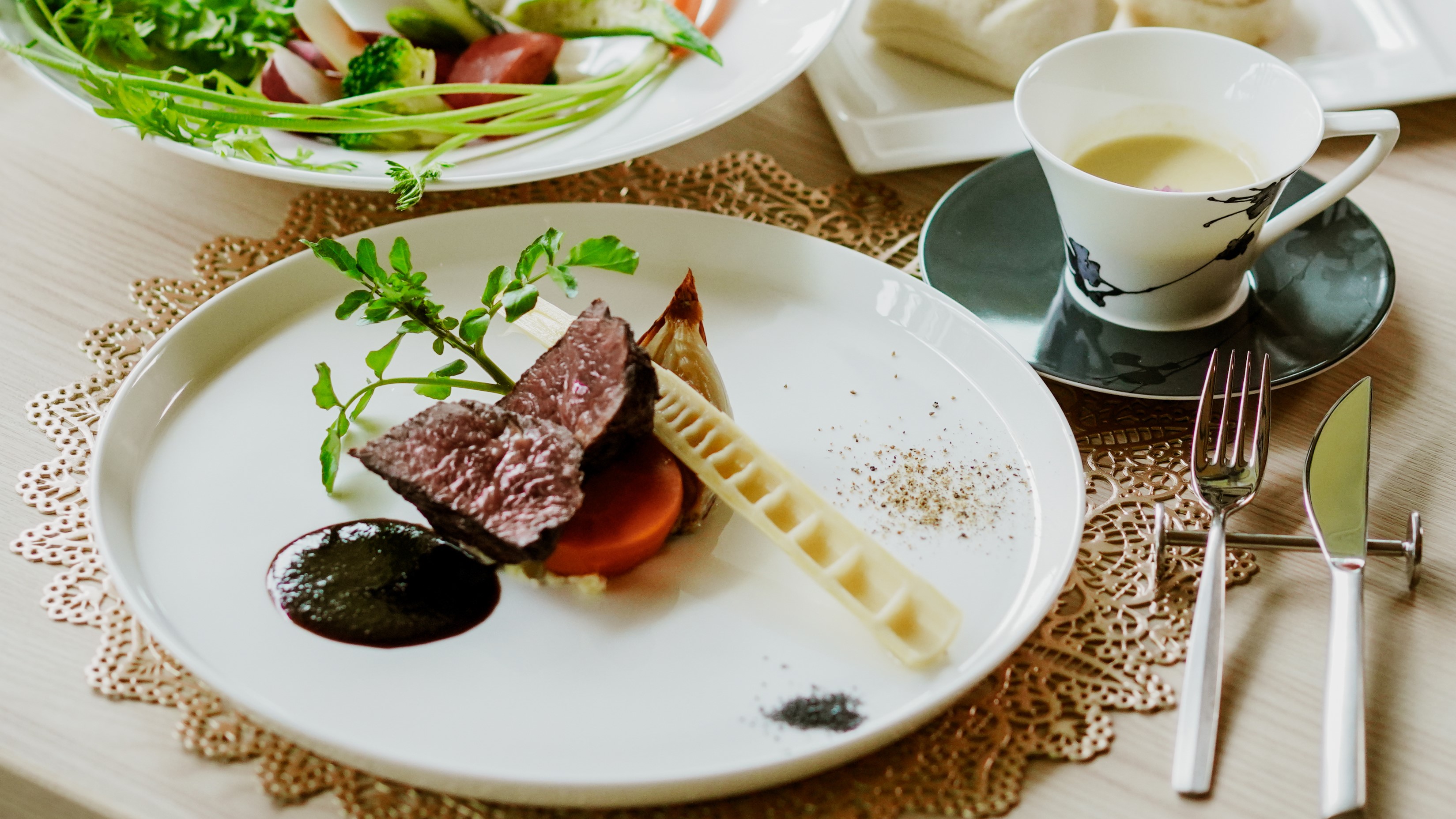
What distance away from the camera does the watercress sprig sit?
4.22 feet

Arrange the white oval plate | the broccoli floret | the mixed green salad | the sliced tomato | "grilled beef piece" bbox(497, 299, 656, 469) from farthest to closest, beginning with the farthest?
1. the sliced tomato
2. the broccoli floret
3. the mixed green salad
4. the white oval plate
5. "grilled beef piece" bbox(497, 299, 656, 469)

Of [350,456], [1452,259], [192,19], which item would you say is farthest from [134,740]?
[1452,259]

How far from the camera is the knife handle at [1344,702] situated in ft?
3.29

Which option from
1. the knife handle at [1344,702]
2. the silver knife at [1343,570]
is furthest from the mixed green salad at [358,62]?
the knife handle at [1344,702]

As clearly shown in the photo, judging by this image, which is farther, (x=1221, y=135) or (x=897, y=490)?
(x=1221, y=135)

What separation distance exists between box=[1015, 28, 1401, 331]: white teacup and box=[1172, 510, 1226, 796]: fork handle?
443 mm

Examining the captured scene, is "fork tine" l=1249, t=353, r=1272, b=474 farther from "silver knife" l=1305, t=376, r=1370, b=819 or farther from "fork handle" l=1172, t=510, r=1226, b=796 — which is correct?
"fork handle" l=1172, t=510, r=1226, b=796

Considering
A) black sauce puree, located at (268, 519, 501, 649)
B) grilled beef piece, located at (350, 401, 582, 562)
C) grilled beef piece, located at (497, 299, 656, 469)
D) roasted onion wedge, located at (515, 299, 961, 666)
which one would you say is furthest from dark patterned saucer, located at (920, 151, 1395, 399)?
black sauce puree, located at (268, 519, 501, 649)

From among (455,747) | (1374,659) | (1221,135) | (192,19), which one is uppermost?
(192,19)

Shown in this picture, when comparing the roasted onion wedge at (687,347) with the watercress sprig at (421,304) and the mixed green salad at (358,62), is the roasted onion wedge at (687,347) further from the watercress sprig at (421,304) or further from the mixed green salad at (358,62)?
the mixed green salad at (358,62)

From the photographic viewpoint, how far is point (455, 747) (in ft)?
3.39

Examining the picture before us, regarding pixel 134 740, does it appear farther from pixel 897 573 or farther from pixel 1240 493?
pixel 1240 493

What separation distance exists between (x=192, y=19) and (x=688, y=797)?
1.72 meters

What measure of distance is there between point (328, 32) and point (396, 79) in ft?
0.61
